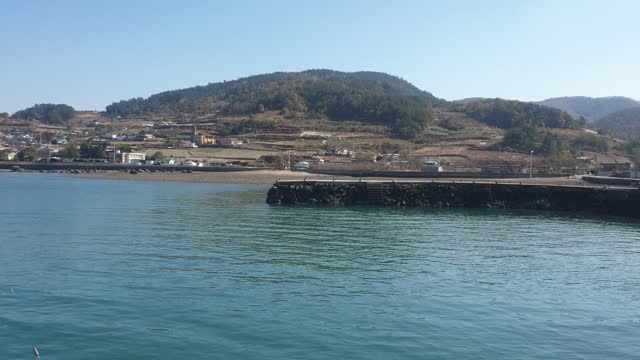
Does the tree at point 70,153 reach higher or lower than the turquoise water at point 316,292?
higher

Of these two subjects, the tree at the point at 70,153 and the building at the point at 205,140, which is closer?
the tree at the point at 70,153

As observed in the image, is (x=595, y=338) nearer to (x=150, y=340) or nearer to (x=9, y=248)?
(x=150, y=340)

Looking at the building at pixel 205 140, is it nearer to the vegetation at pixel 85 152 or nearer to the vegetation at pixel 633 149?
the vegetation at pixel 85 152

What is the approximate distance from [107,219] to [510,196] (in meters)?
28.8

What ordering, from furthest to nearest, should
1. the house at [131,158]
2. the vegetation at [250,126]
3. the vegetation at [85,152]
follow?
the vegetation at [250,126], the vegetation at [85,152], the house at [131,158]

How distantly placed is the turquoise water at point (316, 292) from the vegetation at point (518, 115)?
410ft

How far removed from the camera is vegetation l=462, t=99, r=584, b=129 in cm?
15031

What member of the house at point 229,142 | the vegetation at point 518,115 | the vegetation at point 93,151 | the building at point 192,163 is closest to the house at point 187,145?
the house at point 229,142

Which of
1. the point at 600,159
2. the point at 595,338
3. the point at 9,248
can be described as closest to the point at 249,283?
the point at 595,338

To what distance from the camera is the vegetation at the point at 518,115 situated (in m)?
150

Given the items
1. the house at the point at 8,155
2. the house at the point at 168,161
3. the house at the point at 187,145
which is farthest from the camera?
the house at the point at 8,155

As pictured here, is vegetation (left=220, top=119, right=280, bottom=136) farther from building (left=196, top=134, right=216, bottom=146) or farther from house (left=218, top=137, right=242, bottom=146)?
house (left=218, top=137, right=242, bottom=146)

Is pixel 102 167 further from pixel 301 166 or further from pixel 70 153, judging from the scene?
pixel 301 166

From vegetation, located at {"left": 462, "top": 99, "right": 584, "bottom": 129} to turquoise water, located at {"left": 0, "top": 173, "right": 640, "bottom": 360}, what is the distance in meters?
125
